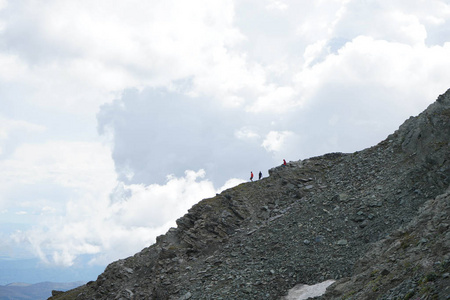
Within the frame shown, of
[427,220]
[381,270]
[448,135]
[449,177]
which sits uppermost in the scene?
[448,135]

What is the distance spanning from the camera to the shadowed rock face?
96.5 ft

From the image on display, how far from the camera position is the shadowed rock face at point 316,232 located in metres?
29.4

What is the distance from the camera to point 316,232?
4156cm

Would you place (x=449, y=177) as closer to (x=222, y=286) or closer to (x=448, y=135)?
(x=448, y=135)

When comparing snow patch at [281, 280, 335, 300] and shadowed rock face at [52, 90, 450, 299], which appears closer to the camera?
shadowed rock face at [52, 90, 450, 299]

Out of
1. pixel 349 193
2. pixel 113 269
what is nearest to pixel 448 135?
pixel 349 193

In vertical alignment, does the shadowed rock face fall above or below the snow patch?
above

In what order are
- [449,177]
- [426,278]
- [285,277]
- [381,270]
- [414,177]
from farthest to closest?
[414,177] → [449,177] → [285,277] → [381,270] → [426,278]

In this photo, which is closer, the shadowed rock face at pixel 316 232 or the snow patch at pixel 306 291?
the shadowed rock face at pixel 316 232

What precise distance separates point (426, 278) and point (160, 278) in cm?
3411

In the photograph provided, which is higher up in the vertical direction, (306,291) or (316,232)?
(316,232)

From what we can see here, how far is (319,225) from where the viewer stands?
42688 millimetres

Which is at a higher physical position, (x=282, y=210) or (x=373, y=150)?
(x=373, y=150)

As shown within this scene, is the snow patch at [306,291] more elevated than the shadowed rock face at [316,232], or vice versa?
the shadowed rock face at [316,232]
